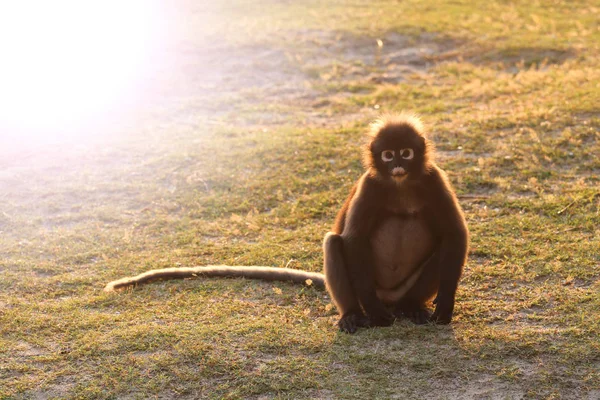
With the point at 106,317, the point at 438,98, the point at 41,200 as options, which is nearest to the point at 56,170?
the point at 41,200

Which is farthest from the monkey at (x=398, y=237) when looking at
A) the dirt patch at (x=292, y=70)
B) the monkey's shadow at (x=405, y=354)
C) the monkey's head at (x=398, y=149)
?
the dirt patch at (x=292, y=70)

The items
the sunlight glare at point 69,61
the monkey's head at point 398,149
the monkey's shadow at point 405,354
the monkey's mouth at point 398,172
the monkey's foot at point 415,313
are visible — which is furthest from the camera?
the sunlight glare at point 69,61

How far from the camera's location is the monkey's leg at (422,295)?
5.76 m

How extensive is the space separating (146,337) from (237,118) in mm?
7166

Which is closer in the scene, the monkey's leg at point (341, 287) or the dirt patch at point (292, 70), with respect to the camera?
the monkey's leg at point (341, 287)

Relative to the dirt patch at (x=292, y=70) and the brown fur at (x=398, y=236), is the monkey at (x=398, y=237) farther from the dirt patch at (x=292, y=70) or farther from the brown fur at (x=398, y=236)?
the dirt patch at (x=292, y=70)

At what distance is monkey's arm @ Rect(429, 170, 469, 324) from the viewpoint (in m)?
5.58

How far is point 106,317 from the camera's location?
241 inches

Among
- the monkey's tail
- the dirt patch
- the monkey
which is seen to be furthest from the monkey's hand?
the dirt patch

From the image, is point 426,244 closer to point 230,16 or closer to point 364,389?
point 364,389

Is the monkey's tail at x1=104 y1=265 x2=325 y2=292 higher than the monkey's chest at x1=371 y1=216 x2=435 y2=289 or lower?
lower

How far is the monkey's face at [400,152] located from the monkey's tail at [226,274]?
4.20 feet

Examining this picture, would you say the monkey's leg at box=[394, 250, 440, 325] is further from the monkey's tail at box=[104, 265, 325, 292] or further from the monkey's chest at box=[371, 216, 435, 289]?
the monkey's tail at box=[104, 265, 325, 292]

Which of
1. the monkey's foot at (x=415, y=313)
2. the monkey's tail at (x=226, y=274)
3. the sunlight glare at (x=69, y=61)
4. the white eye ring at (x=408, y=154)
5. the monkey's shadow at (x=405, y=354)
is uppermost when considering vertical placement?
the sunlight glare at (x=69, y=61)
